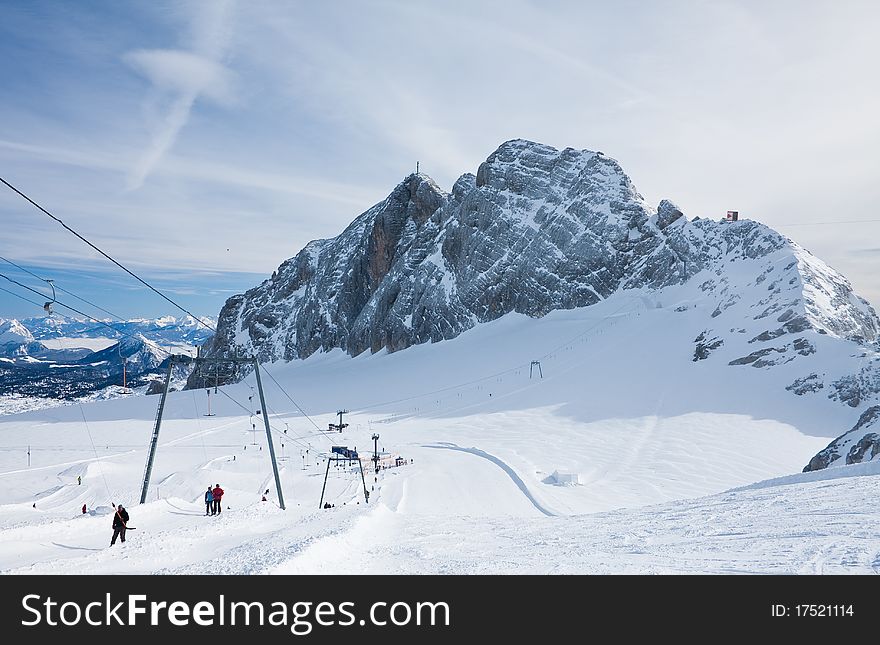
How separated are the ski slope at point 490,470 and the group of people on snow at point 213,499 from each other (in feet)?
2.20

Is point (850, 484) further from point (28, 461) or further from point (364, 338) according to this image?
point (364, 338)

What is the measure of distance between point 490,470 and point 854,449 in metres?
18.9

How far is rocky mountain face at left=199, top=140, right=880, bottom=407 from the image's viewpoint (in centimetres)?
5691

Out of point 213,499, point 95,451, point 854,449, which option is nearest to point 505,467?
point 854,449

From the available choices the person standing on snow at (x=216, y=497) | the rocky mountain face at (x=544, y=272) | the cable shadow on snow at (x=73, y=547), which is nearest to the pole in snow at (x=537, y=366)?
the rocky mountain face at (x=544, y=272)

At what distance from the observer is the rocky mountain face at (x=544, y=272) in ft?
187

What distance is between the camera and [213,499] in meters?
18.4

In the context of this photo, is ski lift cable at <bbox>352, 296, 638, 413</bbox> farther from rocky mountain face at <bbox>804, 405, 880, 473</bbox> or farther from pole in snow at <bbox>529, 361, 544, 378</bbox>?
rocky mountain face at <bbox>804, 405, 880, 473</bbox>

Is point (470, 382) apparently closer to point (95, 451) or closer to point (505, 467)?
point (505, 467)

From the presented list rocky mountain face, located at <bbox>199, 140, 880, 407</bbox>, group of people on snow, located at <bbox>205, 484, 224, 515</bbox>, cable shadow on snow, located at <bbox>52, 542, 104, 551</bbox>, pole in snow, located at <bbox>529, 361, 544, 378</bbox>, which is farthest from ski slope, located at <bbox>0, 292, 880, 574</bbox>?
rocky mountain face, located at <bbox>199, 140, 880, 407</bbox>

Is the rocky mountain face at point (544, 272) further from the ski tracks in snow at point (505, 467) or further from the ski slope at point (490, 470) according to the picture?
the ski tracks in snow at point (505, 467)

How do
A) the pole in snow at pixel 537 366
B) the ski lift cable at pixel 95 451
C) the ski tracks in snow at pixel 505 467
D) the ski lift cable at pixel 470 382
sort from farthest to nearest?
the ski lift cable at pixel 470 382, the pole in snow at pixel 537 366, the ski lift cable at pixel 95 451, the ski tracks in snow at pixel 505 467
